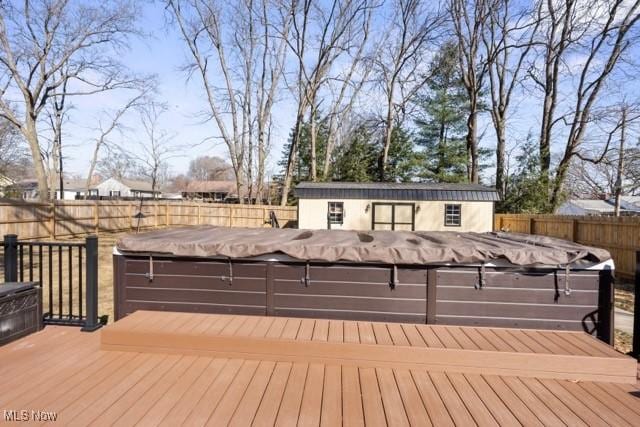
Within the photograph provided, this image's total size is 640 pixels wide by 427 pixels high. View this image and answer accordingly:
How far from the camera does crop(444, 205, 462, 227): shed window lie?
13555 millimetres

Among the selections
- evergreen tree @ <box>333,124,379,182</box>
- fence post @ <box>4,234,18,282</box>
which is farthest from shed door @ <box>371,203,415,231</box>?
fence post @ <box>4,234,18,282</box>

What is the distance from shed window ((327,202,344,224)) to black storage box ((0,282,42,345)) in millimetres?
10892

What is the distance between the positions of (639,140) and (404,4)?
44.4ft

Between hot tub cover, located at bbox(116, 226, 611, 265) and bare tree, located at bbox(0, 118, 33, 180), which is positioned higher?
bare tree, located at bbox(0, 118, 33, 180)

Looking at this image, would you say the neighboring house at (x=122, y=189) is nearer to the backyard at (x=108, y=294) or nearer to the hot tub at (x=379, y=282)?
the backyard at (x=108, y=294)

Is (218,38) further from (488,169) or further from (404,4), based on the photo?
(488,169)

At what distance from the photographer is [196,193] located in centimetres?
5484

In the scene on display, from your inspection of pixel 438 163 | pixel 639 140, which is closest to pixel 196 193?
pixel 438 163

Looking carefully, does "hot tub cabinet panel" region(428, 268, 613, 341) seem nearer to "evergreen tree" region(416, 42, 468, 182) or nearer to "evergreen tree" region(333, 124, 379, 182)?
"evergreen tree" region(416, 42, 468, 182)

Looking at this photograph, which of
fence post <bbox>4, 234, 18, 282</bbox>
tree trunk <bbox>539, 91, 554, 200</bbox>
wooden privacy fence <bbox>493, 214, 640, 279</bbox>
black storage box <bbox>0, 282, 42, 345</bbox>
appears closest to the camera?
black storage box <bbox>0, 282, 42, 345</bbox>

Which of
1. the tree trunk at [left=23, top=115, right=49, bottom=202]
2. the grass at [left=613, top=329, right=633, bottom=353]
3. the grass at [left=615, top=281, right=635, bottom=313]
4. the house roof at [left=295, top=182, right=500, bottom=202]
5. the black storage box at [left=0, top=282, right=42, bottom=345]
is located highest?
the tree trunk at [left=23, top=115, right=49, bottom=202]

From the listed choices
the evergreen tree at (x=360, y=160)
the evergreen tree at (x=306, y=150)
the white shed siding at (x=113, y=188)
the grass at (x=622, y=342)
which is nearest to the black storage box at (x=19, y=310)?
the grass at (x=622, y=342)

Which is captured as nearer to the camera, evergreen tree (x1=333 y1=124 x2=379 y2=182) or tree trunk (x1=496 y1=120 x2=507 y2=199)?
tree trunk (x1=496 y1=120 x2=507 y2=199)

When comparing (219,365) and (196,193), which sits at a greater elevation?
(196,193)
